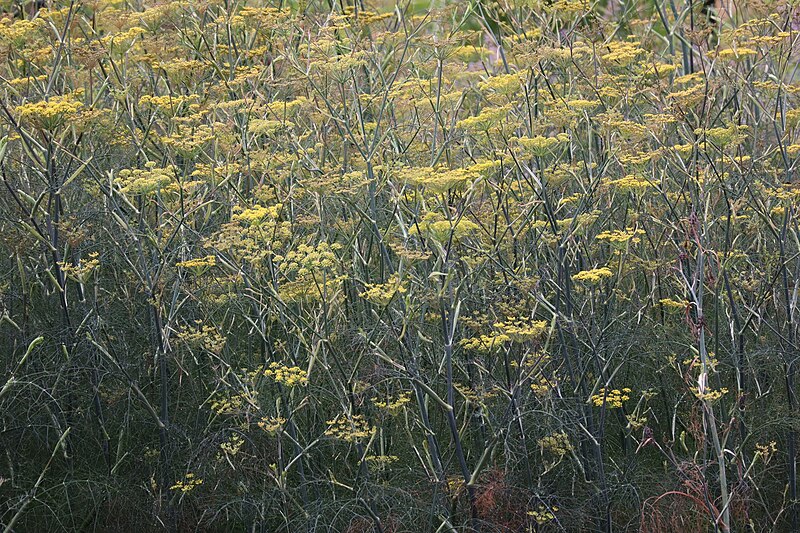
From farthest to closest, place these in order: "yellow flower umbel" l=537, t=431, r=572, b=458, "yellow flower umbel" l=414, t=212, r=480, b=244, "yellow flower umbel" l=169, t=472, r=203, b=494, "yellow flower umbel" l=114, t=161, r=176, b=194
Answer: "yellow flower umbel" l=169, t=472, r=203, b=494
"yellow flower umbel" l=537, t=431, r=572, b=458
"yellow flower umbel" l=114, t=161, r=176, b=194
"yellow flower umbel" l=414, t=212, r=480, b=244

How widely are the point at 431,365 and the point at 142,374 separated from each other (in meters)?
1.62

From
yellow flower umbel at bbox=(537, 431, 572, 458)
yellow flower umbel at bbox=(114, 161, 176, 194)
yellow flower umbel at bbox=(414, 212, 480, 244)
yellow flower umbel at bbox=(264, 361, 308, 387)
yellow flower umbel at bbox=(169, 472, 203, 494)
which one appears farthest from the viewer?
yellow flower umbel at bbox=(169, 472, 203, 494)

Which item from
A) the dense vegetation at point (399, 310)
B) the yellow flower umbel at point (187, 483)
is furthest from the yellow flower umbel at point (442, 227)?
the yellow flower umbel at point (187, 483)

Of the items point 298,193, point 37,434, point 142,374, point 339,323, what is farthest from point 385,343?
point 37,434

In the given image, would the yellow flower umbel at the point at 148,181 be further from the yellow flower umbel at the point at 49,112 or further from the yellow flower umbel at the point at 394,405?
the yellow flower umbel at the point at 394,405

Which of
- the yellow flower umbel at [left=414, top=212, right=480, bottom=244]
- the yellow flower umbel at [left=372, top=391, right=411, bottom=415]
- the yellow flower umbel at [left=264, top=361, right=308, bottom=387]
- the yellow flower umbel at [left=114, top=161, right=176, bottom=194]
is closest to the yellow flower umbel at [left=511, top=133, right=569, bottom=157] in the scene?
the yellow flower umbel at [left=414, top=212, right=480, bottom=244]

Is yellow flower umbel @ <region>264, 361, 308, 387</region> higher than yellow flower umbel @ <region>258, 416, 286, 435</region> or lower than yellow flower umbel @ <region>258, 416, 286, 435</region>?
higher

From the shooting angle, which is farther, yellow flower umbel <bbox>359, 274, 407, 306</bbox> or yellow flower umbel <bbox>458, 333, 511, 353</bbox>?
yellow flower umbel <bbox>458, 333, 511, 353</bbox>

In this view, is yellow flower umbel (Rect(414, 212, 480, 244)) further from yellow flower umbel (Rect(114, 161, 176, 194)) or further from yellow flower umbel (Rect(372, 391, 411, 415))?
yellow flower umbel (Rect(114, 161, 176, 194))

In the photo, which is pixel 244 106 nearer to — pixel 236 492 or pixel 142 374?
pixel 142 374

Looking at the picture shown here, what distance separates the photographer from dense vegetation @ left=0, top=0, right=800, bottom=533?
5.10 meters

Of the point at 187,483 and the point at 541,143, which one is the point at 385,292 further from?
the point at 187,483

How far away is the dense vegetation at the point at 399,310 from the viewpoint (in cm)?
510

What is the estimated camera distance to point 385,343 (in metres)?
5.74
